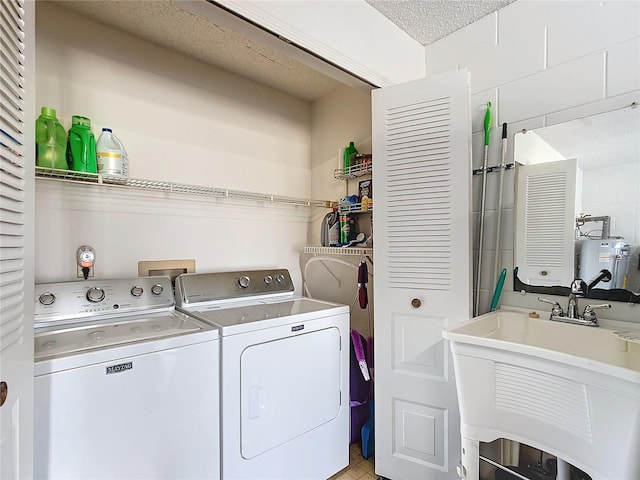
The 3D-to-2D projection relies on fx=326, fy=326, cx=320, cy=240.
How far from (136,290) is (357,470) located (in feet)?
5.28

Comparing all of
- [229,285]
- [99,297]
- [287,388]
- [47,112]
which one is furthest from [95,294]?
[287,388]

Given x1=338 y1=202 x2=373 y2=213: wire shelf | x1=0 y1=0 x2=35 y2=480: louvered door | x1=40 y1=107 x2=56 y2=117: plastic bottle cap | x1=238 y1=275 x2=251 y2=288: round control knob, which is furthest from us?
x1=338 y1=202 x2=373 y2=213: wire shelf

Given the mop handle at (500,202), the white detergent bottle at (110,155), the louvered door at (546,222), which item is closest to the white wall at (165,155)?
the white detergent bottle at (110,155)

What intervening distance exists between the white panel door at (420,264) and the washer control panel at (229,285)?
76 centimetres

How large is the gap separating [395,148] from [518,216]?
70cm

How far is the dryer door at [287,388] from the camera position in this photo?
4.85 ft

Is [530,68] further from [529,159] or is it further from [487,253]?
[487,253]

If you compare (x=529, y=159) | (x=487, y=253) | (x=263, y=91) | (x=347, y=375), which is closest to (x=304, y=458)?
(x=347, y=375)

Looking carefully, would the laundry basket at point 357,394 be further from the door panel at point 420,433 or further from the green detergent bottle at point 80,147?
the green detergent bottle at point 80,147

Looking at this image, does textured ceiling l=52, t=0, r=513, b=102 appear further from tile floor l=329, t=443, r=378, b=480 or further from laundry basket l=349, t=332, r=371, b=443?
tile floor l=329, t=443, r=378, b=480

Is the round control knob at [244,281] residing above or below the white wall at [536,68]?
below

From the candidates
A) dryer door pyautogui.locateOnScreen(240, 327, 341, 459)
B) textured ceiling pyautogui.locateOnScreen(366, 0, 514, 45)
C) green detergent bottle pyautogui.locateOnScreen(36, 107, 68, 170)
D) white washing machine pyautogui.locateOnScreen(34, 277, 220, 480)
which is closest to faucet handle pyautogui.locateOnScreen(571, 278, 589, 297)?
dryer door pyautogui.locateOnScreen(240, 327, 341, 459)

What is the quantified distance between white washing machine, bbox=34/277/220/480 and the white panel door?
35.8 inches

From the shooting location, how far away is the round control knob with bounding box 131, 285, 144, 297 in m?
1.68
